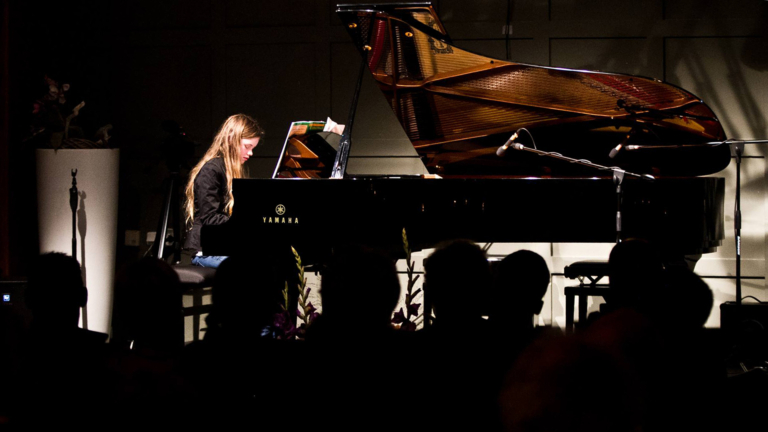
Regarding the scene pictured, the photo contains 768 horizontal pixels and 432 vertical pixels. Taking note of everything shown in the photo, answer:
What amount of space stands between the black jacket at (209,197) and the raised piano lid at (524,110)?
3.59 ft

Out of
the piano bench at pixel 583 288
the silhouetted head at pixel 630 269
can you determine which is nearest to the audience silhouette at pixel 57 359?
the silhouetted head at pixel 630 269

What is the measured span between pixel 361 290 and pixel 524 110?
2643 mm

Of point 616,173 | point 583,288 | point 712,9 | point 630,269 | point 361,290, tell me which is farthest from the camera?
point 712,9

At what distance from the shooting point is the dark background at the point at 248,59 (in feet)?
15.7

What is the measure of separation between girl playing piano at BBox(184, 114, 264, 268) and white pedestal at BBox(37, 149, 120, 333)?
27.8 inches

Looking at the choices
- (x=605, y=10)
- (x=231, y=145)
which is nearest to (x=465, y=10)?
(x=605, y=10)

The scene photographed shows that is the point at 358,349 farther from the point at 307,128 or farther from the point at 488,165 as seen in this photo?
the point at 488,165

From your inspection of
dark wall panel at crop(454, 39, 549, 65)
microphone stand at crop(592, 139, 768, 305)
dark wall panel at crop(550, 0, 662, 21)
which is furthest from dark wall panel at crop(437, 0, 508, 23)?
microphone stand at crop(592, 139, 768, 305)

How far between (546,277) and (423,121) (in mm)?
2117

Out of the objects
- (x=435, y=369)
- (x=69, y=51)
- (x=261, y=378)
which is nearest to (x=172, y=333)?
(x=261, y=378)

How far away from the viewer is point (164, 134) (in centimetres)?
520

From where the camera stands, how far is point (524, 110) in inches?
157

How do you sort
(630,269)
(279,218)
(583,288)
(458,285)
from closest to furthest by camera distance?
(458,285)
(630,269)
(279,218)
(583,288)

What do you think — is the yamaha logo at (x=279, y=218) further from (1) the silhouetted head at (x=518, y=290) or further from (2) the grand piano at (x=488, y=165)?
(1) the silhouetted head at (x=518, y=290)
